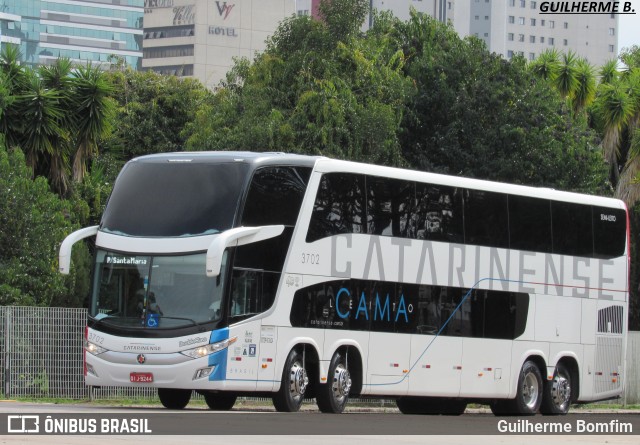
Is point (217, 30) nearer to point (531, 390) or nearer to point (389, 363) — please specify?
point (531, 390)

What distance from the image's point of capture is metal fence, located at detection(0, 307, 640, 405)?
26.1m

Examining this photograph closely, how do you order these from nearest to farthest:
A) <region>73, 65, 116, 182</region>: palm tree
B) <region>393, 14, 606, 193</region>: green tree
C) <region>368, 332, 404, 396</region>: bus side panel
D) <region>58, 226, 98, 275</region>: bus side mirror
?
<region>58, 226, 98, 275</region>: bus side mirror < <region>368, 332, 404, 396</region>: bus side panel < <region>73, 65, 116, 182</region>: palm tree < <region>393, 14, 606, 193</region>: green tree

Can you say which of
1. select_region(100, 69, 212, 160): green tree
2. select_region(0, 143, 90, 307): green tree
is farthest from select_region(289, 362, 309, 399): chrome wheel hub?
select_region(100, 69, 212, 160): green tree

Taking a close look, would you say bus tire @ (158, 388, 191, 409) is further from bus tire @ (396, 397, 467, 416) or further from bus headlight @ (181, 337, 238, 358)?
bus tire @ (396, 397, 467, 416)

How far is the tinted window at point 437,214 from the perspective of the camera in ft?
79.9

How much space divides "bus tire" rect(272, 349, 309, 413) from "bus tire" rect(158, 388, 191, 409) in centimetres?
190

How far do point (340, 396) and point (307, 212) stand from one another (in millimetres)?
3095

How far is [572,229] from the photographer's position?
2769 cm

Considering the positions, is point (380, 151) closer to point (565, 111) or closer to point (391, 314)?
point (565, 111)

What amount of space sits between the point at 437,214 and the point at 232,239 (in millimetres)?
5079

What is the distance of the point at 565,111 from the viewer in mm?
43000

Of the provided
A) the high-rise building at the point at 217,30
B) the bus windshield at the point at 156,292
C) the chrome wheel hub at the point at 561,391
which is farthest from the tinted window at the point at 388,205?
the high-rise building at the point at 217,30

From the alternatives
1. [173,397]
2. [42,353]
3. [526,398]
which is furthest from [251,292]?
[526,398]

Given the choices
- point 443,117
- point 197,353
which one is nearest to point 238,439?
point 197,353
